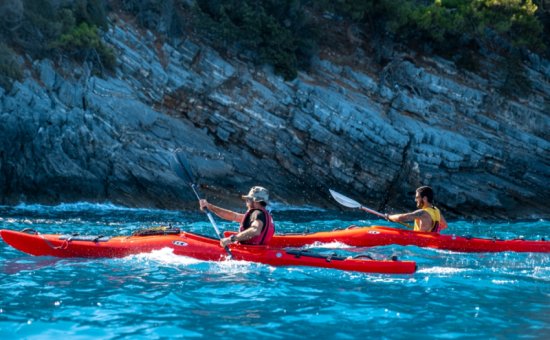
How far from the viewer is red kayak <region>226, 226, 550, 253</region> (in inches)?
430

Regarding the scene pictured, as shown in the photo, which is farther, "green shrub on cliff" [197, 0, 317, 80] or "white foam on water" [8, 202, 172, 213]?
"green shrub on cliff" [197, 0, 317, 80]

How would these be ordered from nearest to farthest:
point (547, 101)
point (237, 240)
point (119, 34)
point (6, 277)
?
1. point (6, 277)
2. point (237, 240)
3. point (119, 34)
4. point (547, 101)

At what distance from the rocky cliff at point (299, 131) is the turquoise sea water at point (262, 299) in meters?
8.35

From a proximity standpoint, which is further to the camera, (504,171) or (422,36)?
(422,36)

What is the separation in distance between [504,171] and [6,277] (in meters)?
17.1

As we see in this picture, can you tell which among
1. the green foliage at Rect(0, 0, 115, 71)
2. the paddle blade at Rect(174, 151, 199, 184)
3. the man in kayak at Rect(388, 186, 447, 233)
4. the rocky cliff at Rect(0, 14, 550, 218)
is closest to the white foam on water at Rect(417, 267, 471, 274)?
the man in kayak at Rect(388, 186, 447, 233)

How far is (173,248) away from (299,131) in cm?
1195

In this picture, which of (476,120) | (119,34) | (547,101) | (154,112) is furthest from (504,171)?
(119,34)

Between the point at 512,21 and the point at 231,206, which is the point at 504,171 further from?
the point at 231,206

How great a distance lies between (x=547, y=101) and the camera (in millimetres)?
22594

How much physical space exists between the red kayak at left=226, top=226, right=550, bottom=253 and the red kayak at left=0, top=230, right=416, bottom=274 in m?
2.20

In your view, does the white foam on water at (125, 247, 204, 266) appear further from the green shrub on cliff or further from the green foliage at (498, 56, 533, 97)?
the green foliage at (498, 56, 533, 97)

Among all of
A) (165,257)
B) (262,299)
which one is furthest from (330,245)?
(262,299)

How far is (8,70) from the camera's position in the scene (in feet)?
56.6
